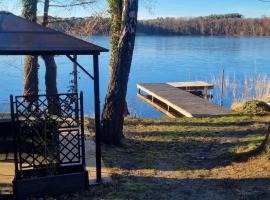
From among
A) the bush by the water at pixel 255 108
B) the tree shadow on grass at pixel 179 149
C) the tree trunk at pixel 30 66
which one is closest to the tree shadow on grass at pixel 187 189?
the tree shadow on grass at pixel 179 149

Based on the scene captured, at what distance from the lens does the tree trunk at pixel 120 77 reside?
673 centimetres

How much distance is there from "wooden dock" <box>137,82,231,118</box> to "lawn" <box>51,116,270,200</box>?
2.72 metres

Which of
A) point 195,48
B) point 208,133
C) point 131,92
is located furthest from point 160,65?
point 208,133

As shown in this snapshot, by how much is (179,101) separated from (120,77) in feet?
25.5

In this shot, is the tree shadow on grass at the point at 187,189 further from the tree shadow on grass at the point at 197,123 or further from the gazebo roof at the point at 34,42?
the tree shadow on grass at the point at 197,123

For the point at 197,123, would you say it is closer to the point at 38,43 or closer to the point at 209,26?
the point at 38,43

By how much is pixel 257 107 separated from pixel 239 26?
33.9 meters

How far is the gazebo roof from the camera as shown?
463cm

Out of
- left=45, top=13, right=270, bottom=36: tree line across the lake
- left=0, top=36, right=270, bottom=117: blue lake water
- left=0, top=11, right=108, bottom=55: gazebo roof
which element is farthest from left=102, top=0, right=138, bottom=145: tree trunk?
left=45, top=13, right=270, bottom=36: tree line across the lake

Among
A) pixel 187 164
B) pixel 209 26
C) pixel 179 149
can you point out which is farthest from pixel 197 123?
pixel 209 26

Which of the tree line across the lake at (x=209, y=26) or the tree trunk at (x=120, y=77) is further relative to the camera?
the tree line across the lake at (x=209, y=26)

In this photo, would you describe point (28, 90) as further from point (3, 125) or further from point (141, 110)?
point (141, 110)

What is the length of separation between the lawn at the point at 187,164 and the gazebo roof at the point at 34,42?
1.54m

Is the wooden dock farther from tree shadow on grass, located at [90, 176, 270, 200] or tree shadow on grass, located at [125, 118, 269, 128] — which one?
tree shadow on grass, located at [90, 176, 270, 200]
